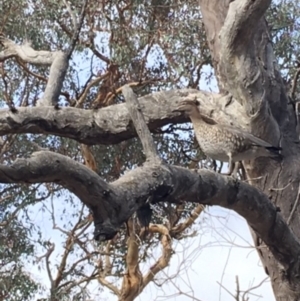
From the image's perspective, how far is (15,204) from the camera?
801 cm

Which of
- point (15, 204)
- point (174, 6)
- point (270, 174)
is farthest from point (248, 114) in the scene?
point (15, 204)

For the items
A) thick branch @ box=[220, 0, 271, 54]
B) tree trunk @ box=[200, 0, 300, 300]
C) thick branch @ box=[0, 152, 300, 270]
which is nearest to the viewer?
thick branch @ box=[0, 152, 300, 270]

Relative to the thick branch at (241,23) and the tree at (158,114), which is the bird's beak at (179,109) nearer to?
the tree at (158,114)

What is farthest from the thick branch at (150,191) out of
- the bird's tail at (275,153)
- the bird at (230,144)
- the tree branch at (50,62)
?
the tree branch at (50,62)

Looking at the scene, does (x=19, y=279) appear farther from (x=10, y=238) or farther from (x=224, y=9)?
(x=224, y=9)

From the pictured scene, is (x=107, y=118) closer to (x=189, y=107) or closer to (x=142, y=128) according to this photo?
(x=189, y=107)

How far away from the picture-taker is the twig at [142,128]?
2773 millimetres

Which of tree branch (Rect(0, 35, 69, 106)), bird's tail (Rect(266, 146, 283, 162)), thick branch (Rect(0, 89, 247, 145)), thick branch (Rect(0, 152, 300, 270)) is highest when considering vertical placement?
tree branch (Rect(0, 35, 69, 106))

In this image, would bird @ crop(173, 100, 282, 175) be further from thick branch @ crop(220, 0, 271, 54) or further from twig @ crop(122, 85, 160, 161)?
twig @ crop(122, 85, 160, 161)

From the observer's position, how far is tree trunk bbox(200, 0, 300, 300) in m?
3.57

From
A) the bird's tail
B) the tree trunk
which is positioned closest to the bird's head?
the tree trunk

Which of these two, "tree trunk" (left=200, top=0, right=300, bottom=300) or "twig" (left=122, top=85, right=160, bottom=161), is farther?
"tree trunk" (left=200, top=0, right=300, bottom=300)

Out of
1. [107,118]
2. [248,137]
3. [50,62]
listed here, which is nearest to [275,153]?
[248,137]

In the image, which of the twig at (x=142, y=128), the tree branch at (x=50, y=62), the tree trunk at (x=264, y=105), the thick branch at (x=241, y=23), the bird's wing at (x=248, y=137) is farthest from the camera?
the tree branch at (x=50, y=62)
